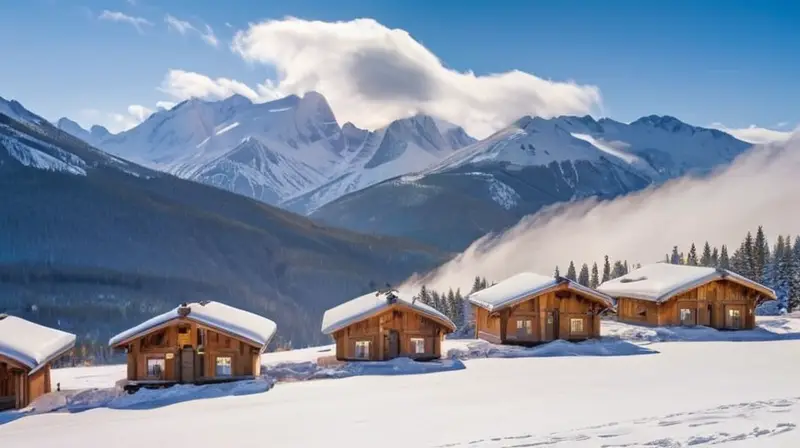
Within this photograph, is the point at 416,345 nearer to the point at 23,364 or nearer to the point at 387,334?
the point at 387,334

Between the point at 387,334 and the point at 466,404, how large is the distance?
13542 millimetres

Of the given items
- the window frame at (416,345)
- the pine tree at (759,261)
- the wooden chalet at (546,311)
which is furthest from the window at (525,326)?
the pine tree at (759,261)

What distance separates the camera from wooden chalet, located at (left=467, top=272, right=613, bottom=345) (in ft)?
148

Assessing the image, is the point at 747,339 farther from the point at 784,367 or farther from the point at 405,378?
the point at 405,378

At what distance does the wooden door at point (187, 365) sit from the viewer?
3381cm

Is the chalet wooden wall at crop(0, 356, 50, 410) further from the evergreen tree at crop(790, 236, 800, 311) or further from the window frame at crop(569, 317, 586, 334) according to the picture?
the evergreen tree at crop(790, 236, 800, 311)

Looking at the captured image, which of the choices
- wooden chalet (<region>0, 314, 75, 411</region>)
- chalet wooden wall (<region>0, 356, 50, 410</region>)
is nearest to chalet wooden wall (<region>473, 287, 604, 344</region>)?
wooden chalet (<region>0, 314, 75, 411</region>)

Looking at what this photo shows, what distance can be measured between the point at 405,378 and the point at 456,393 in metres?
5.98

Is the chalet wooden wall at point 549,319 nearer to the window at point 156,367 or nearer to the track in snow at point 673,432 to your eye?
the track in snow at point 673,432

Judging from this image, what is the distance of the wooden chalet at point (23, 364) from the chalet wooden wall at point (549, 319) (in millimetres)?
27580

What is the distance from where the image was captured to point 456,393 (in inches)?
1148

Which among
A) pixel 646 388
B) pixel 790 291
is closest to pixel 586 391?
pixel 646 388

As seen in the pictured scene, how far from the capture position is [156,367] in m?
33.9

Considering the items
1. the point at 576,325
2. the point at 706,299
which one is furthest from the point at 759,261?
the point at 576,325
